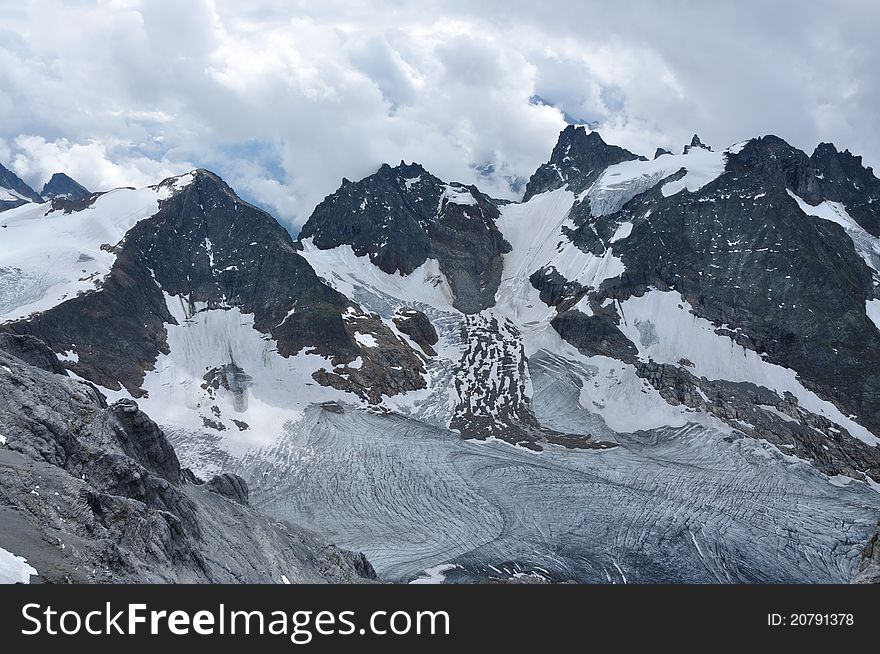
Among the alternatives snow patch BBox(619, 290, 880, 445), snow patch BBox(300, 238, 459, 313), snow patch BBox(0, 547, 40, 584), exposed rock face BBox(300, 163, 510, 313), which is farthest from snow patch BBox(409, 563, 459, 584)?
exposed rock face BBox(300, 163, 510, 313)

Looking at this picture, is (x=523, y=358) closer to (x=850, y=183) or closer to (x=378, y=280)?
(x=378, y=280)

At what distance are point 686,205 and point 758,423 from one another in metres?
68.3

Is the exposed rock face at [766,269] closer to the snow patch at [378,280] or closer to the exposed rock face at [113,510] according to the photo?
the snow patch at [378,280]

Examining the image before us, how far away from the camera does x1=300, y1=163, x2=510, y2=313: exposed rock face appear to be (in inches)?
6629

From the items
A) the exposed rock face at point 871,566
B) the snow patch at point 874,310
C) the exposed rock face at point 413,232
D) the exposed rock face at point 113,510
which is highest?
the exposed rock face at point 413,232

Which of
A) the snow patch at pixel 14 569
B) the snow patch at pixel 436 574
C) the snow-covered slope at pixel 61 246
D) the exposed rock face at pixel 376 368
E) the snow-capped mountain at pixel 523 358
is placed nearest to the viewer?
the snow patch at pixel 14 569

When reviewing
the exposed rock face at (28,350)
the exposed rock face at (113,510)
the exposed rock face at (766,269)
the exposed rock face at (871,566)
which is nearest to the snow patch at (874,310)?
the exposed rock face at (766,269)

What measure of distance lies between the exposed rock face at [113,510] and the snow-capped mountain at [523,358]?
62.1ft

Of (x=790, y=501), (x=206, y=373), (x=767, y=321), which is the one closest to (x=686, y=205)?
(x=767, y=321)

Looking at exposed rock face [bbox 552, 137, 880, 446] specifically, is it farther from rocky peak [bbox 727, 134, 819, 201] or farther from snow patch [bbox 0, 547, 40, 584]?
snow patch [bbox 0, 547, 40, 584]

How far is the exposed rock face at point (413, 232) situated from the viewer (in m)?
168

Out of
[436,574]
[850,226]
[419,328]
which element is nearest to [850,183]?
[850,226]

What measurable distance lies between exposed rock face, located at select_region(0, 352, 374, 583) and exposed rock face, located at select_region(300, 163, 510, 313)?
11265 centimetres

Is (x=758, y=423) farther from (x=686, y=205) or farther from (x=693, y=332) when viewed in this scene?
(x=686, y=205)
